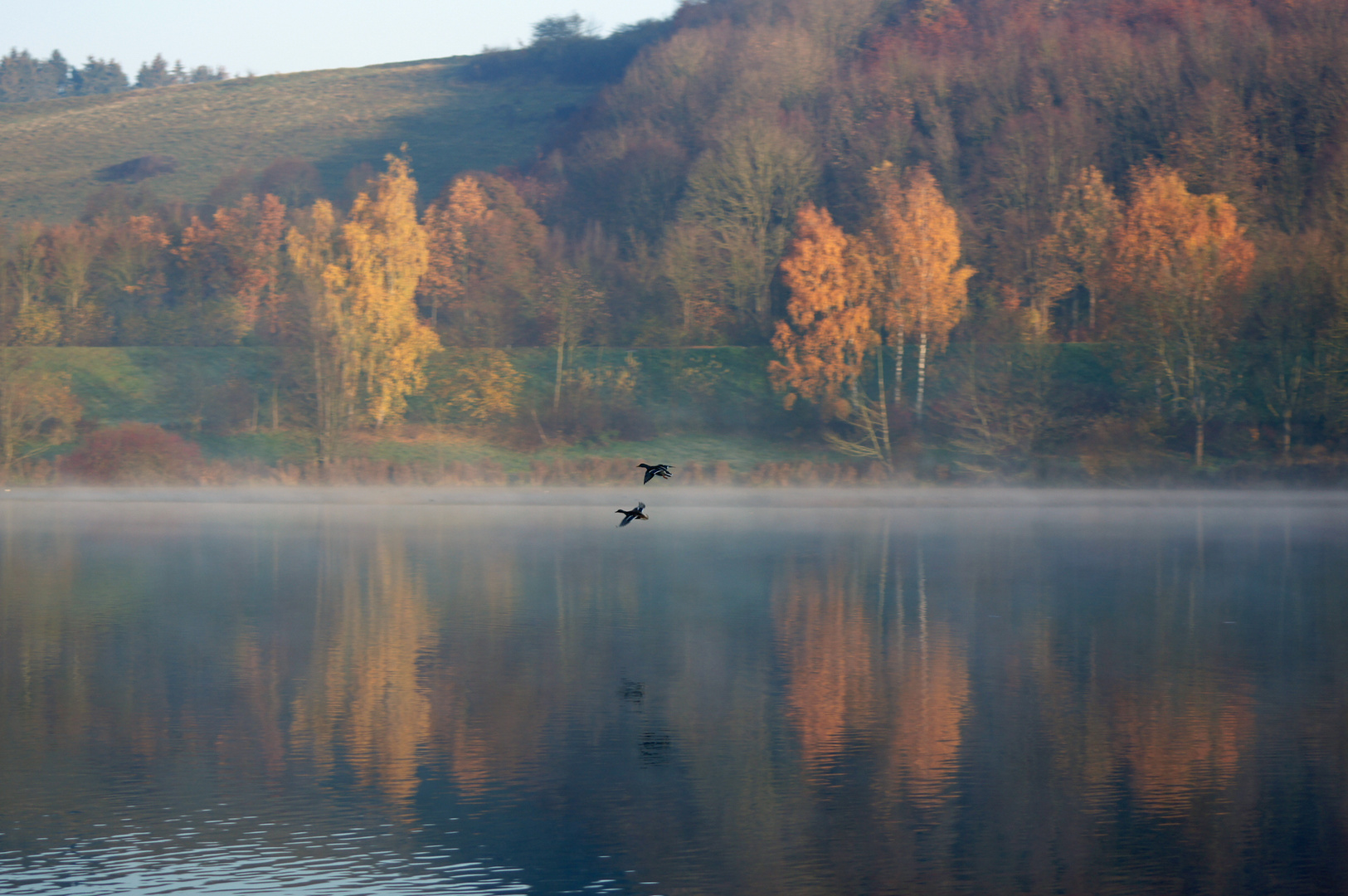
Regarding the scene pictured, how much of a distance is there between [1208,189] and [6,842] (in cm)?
7870

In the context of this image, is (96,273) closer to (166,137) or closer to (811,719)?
(166,137)

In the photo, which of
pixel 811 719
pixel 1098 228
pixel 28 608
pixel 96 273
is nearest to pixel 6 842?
pixel 811 719

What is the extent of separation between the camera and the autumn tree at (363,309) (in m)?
70.1

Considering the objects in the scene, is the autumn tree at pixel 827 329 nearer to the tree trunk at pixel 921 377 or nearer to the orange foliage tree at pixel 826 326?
the orange foliage tree at pixel 826 326

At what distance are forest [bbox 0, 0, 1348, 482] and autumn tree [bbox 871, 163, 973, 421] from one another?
21 cm

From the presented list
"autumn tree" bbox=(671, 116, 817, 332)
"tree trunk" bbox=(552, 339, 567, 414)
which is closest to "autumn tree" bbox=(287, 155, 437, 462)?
"tree trunk" bbox=(552, 339, 567, 414)

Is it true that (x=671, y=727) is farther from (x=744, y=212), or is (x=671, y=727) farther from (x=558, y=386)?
(x=744, y=212)

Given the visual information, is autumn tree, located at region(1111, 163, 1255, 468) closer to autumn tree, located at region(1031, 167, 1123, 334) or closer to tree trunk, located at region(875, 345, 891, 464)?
autumn tree, located at region(1031, 167, 1123, 334)

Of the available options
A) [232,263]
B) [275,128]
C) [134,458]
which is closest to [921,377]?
[134,458]

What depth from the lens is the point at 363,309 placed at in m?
72.1

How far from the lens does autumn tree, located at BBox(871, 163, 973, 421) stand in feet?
242

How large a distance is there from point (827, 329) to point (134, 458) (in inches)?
1382

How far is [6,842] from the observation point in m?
14.1

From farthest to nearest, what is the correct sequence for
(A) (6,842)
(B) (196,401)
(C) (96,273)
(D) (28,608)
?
(C) (96,273) → (B) (196,401) → (D) (28,608) → (A) (6,842)
